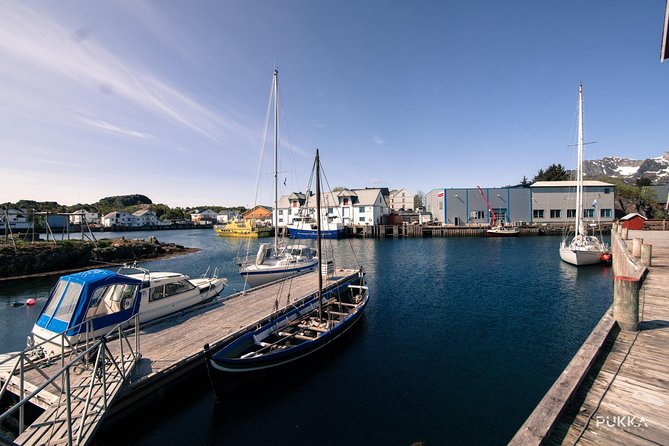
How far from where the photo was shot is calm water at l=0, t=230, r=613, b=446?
9219 millimetres

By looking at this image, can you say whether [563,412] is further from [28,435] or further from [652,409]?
[28,435]

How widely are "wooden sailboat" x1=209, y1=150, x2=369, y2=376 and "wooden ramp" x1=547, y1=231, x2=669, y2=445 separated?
913 centimetres

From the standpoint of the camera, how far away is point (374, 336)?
16.2 metres

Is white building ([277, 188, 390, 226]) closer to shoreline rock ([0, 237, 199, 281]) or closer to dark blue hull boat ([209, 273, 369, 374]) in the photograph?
shoreline rock ([0, 237, 199, 281])

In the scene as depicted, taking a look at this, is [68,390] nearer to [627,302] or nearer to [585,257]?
[627,302]

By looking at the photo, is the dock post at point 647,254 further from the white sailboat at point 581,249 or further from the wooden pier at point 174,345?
the wooden pier at point 174,345

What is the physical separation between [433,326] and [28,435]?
662 inches

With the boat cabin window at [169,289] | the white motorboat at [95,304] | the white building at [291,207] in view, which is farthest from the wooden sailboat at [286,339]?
the white building at [291,207]

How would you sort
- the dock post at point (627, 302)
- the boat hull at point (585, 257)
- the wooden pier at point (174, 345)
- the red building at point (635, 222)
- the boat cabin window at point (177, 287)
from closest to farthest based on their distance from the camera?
1. the wooden pier at point (174, 345)
2. the dock post at point (627, 302)
3. the boat cabin window at point (177, 287)
4. the boat hull at point (585, 257)
5. the red building at point (635, 222)

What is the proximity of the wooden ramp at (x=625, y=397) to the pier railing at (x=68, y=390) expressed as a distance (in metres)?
9.20

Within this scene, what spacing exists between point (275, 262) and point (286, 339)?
1323 centimetres

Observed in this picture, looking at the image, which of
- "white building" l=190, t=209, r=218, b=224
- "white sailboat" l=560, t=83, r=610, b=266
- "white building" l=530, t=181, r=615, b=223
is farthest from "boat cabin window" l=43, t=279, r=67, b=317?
"white building" l=190, t=209, r=218, b=224

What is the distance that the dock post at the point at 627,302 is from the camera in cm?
884

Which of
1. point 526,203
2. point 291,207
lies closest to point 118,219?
point 291,207
